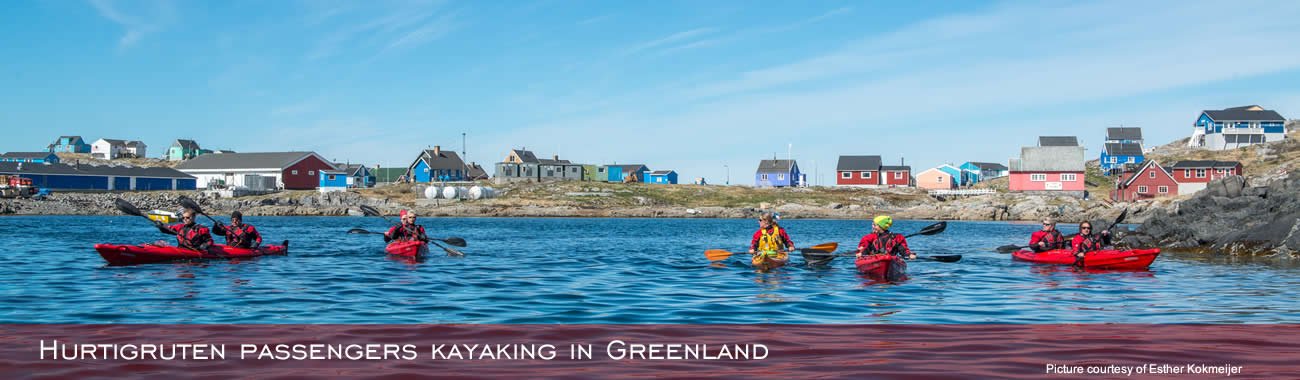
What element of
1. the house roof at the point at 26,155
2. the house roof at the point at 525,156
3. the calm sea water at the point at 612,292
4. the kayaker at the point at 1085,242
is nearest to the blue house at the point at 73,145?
the house roof at the point at 26,155

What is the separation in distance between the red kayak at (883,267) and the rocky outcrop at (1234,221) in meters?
15.3

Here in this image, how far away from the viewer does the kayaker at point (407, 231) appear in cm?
2633

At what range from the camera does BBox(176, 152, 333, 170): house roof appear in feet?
340

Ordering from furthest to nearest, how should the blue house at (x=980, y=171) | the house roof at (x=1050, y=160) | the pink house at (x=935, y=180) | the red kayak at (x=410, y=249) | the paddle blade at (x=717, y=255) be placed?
the blue house at (x=980, y=171), the pink house at (x=935, y=180), the house roof at (x=1050, y=160), the red kayak at (x=410, y=249), the paddle blade at (x=717, y=255)

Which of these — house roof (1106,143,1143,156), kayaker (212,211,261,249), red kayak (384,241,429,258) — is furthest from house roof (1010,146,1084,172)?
kayaker (212,211,261,249)

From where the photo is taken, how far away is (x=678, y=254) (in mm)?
31078

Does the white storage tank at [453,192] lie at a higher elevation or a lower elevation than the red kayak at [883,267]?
higher

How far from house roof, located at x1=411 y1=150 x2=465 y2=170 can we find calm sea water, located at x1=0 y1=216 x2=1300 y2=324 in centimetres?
8630

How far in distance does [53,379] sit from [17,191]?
9127cm

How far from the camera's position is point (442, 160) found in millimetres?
115688

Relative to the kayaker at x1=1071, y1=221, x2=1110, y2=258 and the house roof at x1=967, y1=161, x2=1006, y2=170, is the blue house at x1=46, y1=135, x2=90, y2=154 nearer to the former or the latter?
the house roof at x1=967, y1=161, x2=1006, y2=170

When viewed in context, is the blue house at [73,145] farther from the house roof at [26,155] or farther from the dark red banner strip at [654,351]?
the dark red banner strip at [654,351]

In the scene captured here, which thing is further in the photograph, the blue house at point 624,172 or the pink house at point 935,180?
the blue house at point 624,172

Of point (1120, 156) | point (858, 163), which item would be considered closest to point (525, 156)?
point (858, 163)
